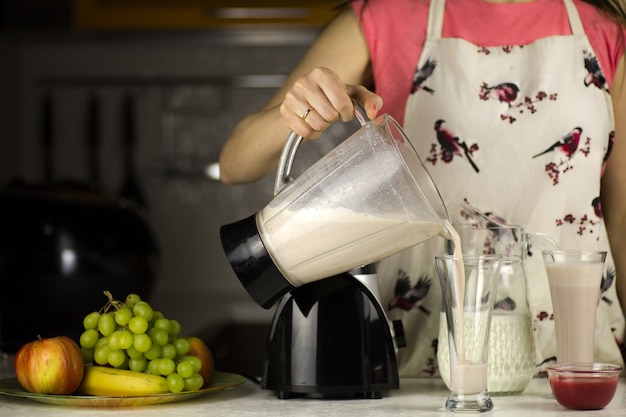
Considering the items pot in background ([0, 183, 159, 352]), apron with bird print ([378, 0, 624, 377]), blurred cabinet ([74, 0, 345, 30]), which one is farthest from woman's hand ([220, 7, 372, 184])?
blurred cabinet ([74, 0, 345, 30])

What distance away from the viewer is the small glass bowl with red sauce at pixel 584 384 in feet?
3.63

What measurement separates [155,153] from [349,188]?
2.25 meters

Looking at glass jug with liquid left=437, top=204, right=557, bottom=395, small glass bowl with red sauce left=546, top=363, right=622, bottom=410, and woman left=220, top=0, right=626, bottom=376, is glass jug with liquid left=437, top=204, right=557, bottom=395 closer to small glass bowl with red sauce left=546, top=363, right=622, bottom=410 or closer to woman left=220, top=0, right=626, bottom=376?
small glass bowl with red sauce left=546, top=363, right=622, bottom=410

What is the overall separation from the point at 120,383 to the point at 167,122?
2.19 metres

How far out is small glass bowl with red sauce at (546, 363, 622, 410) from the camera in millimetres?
1105

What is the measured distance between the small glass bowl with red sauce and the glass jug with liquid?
0.08m

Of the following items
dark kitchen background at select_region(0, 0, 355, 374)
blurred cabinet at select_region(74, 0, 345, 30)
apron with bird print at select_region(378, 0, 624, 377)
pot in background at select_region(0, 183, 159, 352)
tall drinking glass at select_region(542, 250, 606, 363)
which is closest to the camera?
tall drinking glass at select_region(542, 250, 606, 363)

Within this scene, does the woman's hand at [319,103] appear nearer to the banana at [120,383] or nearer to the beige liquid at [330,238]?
the beige liquid at [330,238]

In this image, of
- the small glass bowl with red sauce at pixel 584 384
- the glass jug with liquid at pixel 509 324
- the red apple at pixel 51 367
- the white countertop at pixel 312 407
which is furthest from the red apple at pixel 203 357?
the small glass bowl with red sauce at pixel 584 384

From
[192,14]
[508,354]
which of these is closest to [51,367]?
[508,354]

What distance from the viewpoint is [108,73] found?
3.25 meters

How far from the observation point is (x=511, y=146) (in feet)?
4.79

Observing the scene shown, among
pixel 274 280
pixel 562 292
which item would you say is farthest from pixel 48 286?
pixel 562 292

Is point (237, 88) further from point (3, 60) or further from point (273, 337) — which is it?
point (273, 337)
